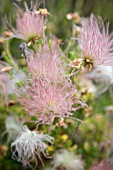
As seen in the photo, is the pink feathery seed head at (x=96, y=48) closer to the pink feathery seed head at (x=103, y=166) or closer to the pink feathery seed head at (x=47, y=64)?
the pink feathery seed head at (x=47, y=64)

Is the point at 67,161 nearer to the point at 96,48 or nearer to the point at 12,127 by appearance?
the point at 12,127

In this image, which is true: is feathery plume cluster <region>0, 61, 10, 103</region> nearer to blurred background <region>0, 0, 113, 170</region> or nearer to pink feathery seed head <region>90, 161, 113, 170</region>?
blurred background <region>0, 0, 113, 170</region>

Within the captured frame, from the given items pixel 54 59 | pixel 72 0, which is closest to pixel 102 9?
pixel 72 0

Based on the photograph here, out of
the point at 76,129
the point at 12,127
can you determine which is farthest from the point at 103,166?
the point at 12,127

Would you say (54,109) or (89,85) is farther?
(89,85)

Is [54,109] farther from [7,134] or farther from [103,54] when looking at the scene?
[7,134]

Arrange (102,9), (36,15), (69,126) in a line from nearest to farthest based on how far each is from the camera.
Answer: (36,15), (69,126), (102,9)
